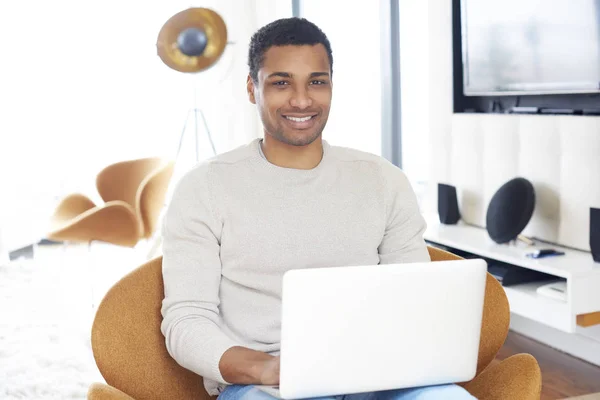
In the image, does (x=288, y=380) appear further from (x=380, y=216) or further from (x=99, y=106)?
(x=99, y=106)

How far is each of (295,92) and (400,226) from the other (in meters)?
0.36

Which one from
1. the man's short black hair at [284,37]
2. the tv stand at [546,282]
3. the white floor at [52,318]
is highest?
the man's short black hair at [284,37]

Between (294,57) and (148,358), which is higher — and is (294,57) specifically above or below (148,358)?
above

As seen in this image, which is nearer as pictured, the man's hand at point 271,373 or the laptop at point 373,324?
the laptop at point 373,324

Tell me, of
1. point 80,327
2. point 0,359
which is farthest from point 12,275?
point 0,359

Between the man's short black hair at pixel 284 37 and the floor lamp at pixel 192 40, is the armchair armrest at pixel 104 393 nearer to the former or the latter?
the man's short black hair at pixel 284 37

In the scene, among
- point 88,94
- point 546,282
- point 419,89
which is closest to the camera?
point 546,282

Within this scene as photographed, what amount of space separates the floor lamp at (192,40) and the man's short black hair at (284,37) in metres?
3.61

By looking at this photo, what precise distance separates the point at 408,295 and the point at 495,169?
2.30 m

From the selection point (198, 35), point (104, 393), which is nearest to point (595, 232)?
point (104, 393)

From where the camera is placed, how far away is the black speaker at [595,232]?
272cm

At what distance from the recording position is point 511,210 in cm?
305

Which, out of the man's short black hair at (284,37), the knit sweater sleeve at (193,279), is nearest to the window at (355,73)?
the man's short black hair at (284,37)

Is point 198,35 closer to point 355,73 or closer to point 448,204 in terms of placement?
point 355,73
